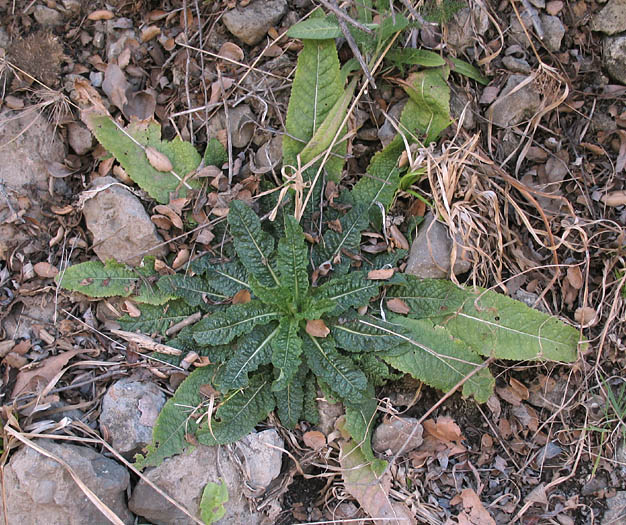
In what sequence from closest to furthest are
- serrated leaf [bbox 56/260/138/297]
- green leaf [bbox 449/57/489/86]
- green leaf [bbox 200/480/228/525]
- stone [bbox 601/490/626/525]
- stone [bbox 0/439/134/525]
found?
stone [bbox 0/439/134/525]
green leaf [bbox 200/480/228/525]
stone [bbox 601/490/626/525]
serrated leaf [bbox 56/260/138/297]
green leaf [bbox 449/57/489/86]

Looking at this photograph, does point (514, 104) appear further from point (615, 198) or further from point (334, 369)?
point (334, 369)

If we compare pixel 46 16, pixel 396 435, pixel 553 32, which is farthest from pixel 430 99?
pixel 46 16

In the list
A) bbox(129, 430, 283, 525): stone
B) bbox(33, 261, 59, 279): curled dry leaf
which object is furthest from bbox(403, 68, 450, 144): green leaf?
bbox(33, 261, 59, 279): curled dry leaf

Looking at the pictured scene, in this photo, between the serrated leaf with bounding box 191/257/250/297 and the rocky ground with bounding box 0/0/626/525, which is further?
the serrated leaf with bounding box 191/257/250/297

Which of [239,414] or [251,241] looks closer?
[239,414]

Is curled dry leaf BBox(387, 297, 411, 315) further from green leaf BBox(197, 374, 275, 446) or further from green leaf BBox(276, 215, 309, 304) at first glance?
green leaf BBox(197, 374, 275, 446)

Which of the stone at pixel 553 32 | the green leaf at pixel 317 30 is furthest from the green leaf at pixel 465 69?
the green leaf at pixel 317 30

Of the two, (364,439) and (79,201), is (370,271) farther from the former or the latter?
(79,201)
